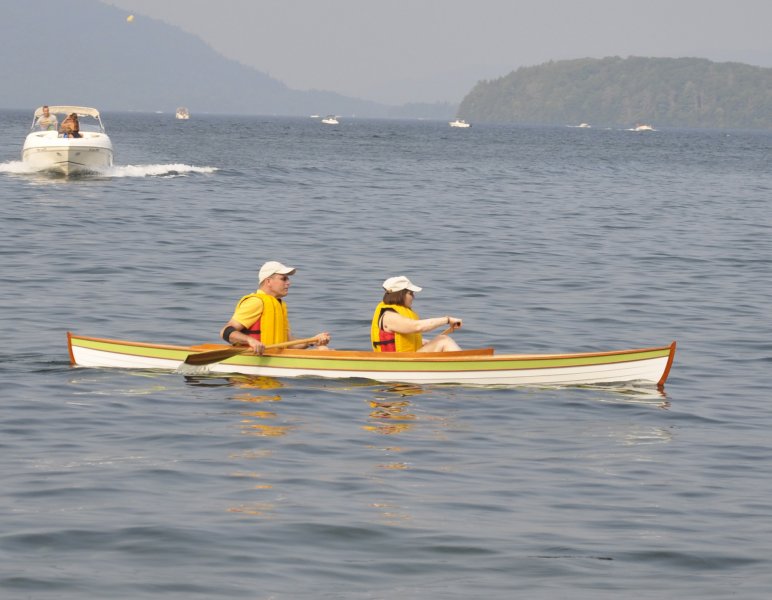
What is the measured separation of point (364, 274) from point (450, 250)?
208 inches

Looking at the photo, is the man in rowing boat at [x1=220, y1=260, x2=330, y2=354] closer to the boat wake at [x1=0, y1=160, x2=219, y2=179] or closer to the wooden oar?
the wooden oar

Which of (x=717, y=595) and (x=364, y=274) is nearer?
(x=717, y=595)

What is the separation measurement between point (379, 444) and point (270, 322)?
9.81ft

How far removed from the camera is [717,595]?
840 centimetres

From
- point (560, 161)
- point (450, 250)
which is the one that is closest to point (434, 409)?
point (450, 250)

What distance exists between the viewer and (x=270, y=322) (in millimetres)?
14805

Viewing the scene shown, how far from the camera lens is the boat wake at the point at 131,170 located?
1911 inches

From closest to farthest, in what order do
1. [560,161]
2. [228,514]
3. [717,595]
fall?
[717,595], [228,514], [560,161]

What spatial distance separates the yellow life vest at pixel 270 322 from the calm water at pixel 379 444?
1.71 feet

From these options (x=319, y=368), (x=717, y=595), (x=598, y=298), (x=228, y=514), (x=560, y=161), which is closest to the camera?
(x=717, y=595)

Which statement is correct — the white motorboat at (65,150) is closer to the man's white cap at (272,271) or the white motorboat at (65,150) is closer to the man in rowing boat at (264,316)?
the man in rowing boat at (264,316)

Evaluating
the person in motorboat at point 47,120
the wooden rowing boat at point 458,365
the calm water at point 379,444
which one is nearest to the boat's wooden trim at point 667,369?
the wooden rowing boat at point 458,365

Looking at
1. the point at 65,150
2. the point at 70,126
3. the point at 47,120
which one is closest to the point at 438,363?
the point at 70,126

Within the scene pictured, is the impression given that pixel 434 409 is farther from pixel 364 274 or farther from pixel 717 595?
pixel 364 274
